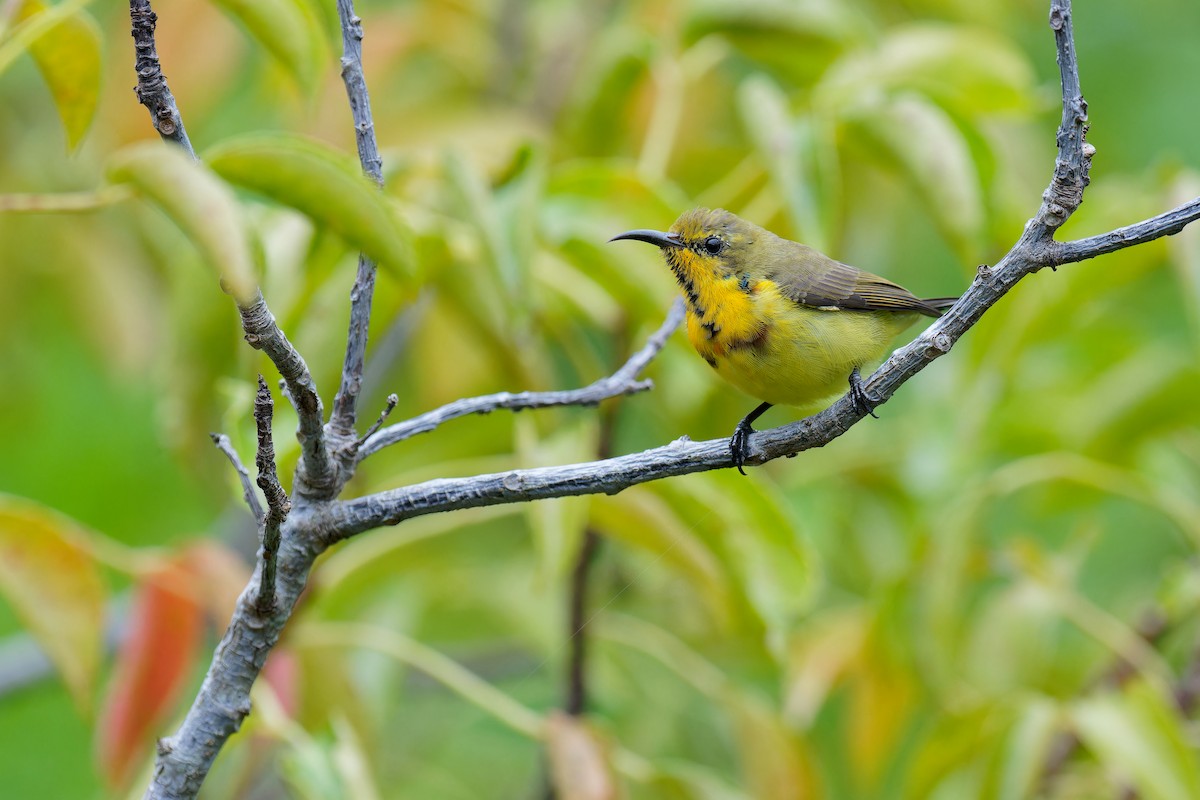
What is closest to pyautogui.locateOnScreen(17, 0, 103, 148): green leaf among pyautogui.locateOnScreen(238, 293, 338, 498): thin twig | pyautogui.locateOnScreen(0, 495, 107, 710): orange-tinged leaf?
pyautogui.locateOnScreen(238, 293, 338, 498): thin twig

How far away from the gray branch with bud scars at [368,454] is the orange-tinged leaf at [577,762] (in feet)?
2.60

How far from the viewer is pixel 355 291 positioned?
60.2 inches

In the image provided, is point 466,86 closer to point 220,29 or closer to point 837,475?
point 220,29

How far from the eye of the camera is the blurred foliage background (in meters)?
2.14

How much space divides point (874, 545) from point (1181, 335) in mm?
2014

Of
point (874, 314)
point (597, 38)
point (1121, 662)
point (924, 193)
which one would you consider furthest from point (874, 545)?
point (597, 38)

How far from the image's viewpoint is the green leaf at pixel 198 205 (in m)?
1.09

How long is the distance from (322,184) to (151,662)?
1.14 meters

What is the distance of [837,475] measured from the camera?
10.5 ft

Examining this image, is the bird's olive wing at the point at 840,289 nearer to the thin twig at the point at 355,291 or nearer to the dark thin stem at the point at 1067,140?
Answer: the dark thin stem at the point at 1067,140

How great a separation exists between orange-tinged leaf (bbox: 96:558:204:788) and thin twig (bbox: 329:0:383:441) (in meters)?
0.91

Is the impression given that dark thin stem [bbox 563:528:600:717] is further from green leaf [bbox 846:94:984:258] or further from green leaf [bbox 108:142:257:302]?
green leaf [bbox 108:142:257:302]

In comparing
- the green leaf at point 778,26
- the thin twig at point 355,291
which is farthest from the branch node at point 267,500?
the green leaf at point 778,26

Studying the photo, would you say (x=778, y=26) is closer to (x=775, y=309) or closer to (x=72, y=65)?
(x=775, y=309)
